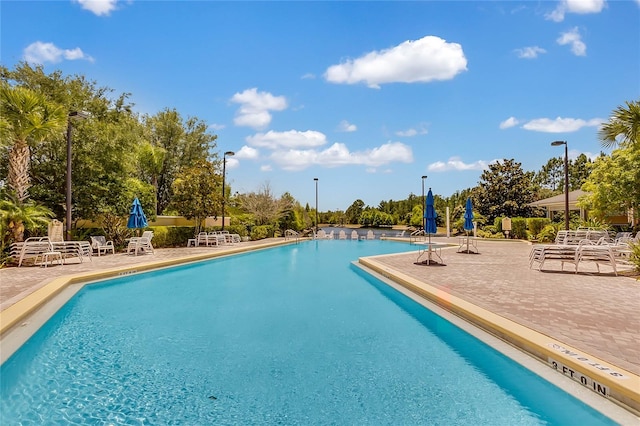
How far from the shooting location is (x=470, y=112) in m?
18.4

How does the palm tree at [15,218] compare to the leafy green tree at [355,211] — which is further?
the leafy green tree at [355,211]

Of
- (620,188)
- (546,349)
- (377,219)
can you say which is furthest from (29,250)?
(377,219)

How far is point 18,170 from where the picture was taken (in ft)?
38.9

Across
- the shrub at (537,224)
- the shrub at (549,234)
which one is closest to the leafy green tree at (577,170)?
the shrub at (537,224)

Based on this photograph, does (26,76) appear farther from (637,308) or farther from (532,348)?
(637,308)

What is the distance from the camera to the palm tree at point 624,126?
35.2ft

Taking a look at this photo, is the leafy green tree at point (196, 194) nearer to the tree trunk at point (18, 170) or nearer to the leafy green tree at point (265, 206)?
the tree trunk at point (18, 170)

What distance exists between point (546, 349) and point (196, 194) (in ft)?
54.1

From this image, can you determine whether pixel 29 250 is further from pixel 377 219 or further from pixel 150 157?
pixel 377 219

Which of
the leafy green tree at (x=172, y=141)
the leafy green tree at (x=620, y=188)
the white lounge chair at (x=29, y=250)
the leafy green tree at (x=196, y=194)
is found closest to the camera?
the white lounge chair at (x=29, y=250)

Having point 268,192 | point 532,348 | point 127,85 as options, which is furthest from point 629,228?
point 127,85

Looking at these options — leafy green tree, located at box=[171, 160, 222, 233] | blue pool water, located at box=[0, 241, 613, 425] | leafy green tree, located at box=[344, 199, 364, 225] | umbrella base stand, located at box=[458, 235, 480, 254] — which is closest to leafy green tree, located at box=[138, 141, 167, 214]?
leafy green tree, located at box=[171, 160, 222, 233]

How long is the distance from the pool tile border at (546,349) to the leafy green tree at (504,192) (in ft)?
92.5

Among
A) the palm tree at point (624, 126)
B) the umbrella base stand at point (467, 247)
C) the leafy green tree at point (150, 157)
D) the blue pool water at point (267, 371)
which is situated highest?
the leafy green tree at point (150, 157)
